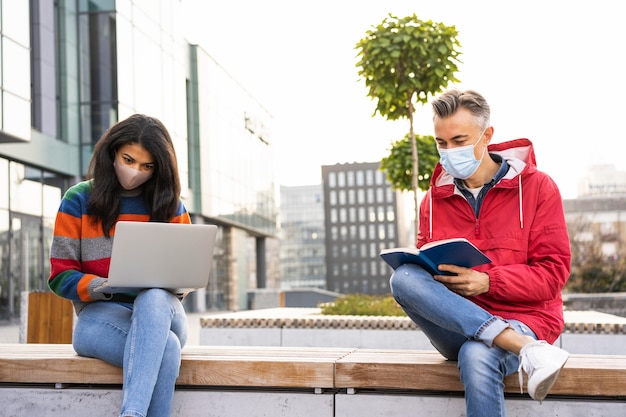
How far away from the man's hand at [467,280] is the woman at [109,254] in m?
1.31

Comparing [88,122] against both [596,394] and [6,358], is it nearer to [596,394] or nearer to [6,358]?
[6,358]

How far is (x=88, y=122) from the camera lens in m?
22.4

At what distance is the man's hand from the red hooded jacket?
0.12 feet

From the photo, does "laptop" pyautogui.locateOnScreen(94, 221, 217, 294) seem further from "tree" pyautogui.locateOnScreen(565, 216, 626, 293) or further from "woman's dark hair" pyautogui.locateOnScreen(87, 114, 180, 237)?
"tree" pyautogui.locateOnScreen(565, 216, 626, 293)

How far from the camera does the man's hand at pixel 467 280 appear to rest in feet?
10.5

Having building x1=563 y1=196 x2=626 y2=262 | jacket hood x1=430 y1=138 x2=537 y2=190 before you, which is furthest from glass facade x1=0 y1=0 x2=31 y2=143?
building x1=563 y1=196 x2=626 y2=262

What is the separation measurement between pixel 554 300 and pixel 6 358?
2.74 metres

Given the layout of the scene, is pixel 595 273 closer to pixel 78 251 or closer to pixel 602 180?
pixel 78 251

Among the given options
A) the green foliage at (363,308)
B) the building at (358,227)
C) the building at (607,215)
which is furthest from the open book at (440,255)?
the building at (358,227)

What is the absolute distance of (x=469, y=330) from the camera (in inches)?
122

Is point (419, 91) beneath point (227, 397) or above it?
above

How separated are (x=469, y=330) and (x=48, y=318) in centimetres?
591

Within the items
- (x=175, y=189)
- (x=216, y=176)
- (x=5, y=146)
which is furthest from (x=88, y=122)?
(x=175, y=189)

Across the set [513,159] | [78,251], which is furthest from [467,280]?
[78,251]
